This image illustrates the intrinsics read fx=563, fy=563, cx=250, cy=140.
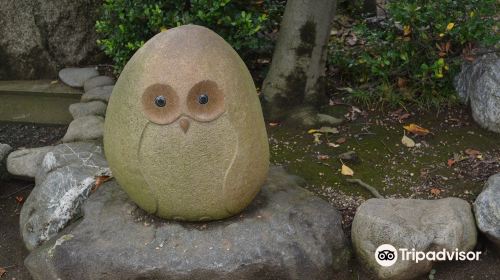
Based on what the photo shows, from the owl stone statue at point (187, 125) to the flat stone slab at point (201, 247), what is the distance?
7.1 inches

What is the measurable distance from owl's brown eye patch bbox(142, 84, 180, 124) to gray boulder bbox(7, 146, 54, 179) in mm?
1687

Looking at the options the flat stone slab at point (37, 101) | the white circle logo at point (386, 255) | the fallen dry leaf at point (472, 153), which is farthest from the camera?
the flat stone slab at point (37, 101)

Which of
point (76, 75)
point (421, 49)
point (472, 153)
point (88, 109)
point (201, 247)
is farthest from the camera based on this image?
point (76, 75)

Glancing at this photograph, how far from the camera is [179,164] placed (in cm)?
304

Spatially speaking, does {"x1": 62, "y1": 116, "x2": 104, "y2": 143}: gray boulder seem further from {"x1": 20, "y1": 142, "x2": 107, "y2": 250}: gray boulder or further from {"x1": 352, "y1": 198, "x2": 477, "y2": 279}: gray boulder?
{"x1": 352, "y1": 198, "x2": 477, "y2": 279}: gray boulder

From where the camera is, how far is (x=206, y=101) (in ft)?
9.76

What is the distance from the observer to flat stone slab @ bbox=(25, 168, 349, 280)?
312 cm

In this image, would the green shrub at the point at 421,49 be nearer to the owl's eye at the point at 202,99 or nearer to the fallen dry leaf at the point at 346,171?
the fallen dry leaf at the point at 346,171

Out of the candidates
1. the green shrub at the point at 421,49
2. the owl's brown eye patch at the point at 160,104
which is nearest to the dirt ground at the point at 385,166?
the green shrub at the point at 421,49

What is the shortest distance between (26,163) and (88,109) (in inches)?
33.1

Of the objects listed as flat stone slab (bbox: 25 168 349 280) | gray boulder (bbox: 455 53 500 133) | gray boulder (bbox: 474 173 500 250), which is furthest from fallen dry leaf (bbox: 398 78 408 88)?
flat stone slab (bbox: 25 168 349 280)

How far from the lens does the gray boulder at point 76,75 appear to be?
5.70 metres

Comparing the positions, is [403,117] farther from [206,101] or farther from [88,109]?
[88,109]

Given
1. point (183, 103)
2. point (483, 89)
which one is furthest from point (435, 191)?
point (183, 103)
